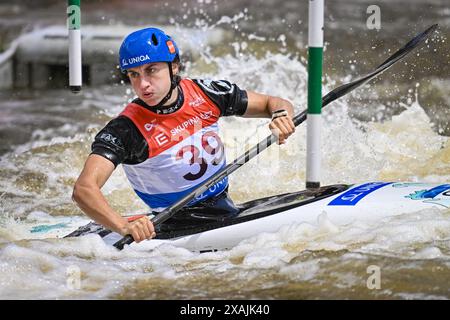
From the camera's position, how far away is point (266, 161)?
5934 mm

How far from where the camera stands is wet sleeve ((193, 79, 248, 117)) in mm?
4074

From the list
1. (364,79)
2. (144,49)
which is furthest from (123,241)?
(364,79)

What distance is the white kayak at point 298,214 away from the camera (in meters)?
3.83

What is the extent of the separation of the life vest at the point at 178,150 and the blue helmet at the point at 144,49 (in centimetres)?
23

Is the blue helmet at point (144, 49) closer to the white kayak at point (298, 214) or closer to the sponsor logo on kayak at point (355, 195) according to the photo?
the white kayak at point (298, 214)

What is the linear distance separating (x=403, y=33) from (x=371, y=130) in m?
3.60

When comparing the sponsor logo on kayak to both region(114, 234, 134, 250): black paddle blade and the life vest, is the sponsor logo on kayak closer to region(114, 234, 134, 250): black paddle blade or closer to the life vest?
the life vest

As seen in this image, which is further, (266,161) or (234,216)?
(266,161)

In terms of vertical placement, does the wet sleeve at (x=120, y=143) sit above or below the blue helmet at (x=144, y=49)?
below

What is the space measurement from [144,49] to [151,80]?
13 cm

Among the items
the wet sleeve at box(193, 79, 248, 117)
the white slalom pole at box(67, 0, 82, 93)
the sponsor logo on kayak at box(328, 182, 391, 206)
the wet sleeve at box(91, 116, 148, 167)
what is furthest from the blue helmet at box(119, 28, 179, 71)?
the sponsor logo on kayak at box(328, 182, 391, 206)

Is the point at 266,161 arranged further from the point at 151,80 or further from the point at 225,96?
the point at 151,80

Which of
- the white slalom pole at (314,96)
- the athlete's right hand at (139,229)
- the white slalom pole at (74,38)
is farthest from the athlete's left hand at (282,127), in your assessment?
the white slalom pole at (74,38)

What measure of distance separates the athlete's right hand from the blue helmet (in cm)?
62
